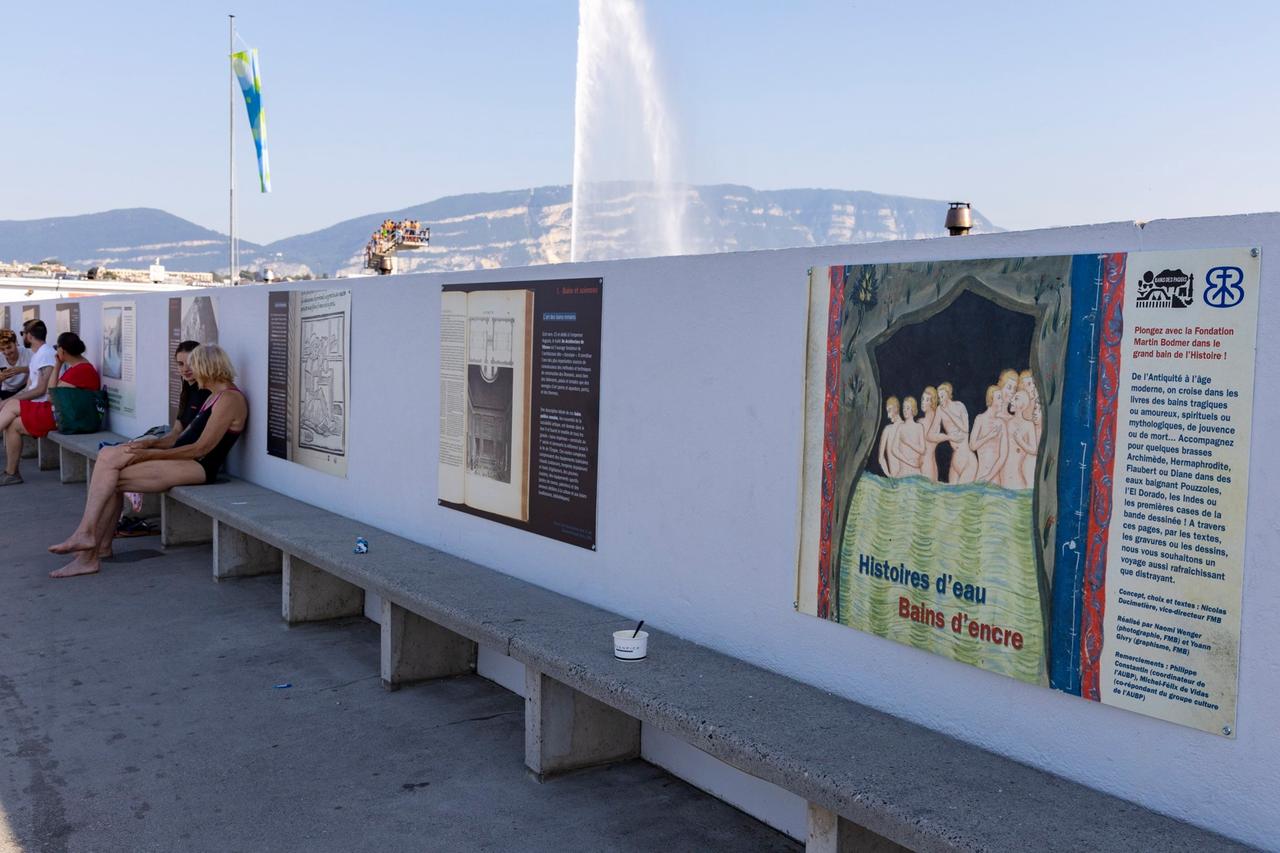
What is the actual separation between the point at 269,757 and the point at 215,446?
13.5 feet

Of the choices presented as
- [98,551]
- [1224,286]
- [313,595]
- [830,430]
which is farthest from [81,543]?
[1224,286]

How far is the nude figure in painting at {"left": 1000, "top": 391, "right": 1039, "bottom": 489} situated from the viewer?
9.43 feet

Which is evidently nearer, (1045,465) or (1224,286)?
(1224,286)

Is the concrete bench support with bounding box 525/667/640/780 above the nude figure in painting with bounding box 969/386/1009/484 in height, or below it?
below

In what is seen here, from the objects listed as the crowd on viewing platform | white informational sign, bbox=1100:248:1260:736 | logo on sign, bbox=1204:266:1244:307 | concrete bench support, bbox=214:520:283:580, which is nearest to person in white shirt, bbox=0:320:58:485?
concrete bench support, bbox=214:520:283:580

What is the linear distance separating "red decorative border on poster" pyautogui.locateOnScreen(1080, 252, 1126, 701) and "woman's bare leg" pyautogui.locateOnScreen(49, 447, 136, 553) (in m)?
6.49

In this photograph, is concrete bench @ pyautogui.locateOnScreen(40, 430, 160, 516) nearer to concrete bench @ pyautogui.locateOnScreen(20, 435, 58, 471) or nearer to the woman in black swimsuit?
concrete bench @ pyautogui.locateOnScreen(20, 435, 58, 471)

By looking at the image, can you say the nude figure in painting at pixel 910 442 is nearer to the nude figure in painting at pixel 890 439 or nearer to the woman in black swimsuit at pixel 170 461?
the nude figure in painting at pixel 890 439

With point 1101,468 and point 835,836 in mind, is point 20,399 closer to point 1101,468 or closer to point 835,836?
point 835,836

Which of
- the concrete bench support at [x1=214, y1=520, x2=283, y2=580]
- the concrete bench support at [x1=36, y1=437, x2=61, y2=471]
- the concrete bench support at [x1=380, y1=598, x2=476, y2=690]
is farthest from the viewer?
the concrete bench support at [x1=36, y1=437, x2=61, y2=471]

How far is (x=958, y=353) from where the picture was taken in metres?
3.04

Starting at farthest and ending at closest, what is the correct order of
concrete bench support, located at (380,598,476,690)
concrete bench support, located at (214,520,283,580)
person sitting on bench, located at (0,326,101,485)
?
person sitting on bench, located at (0,326,101,485) < concrete bench support, located at (214,520,283,580) < concrete bench support, located at (380,598,476,690)

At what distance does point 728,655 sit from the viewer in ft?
12.9

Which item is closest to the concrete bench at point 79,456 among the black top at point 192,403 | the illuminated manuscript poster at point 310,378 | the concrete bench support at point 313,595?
the black top at point 192,403
